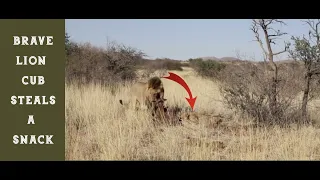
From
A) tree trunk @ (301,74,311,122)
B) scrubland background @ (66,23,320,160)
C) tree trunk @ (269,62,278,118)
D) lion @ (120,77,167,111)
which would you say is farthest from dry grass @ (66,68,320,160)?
tree trunk @ (301,74,311,122)

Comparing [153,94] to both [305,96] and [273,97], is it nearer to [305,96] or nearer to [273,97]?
[273,97]

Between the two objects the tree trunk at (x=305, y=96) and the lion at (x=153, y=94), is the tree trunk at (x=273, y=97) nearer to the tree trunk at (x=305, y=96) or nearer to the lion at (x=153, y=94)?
the tree trunk at (x=305, y=96)

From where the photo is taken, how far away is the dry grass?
5.45 meters

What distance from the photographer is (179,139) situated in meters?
5.92

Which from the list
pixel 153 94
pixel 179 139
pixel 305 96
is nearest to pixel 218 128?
pixel 179 139

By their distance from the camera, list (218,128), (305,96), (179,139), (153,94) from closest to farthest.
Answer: (179,139)
(218,128)
(153,94)
(305,96)

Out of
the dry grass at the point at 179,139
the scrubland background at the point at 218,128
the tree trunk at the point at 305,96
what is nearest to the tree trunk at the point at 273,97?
the scrubland background at the point at 218,128

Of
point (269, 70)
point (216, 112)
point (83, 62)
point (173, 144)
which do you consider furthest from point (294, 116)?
point (83, 62)

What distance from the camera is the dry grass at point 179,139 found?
545cm

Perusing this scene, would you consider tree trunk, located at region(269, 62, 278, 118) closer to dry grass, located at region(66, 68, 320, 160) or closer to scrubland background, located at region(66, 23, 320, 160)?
scrubland background, located at region(66, 23, 320, 160)

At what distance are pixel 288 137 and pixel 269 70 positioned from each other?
1.61m

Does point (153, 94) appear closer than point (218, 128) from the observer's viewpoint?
No
